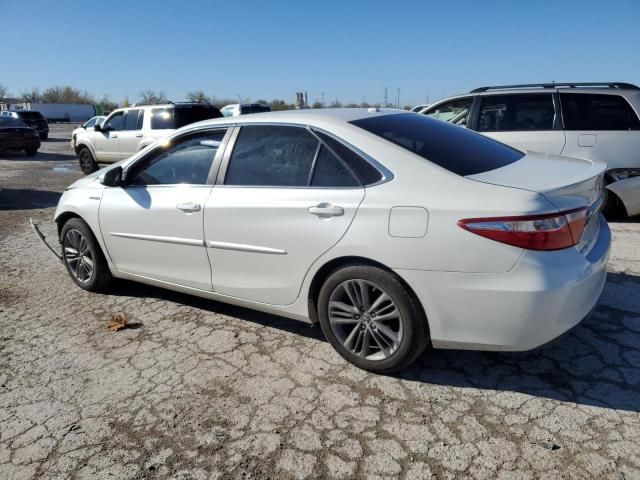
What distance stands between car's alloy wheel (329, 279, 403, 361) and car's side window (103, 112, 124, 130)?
11678 mm

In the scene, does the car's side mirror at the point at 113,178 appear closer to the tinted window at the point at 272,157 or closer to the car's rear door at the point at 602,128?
the tinted window at the point at 272,157

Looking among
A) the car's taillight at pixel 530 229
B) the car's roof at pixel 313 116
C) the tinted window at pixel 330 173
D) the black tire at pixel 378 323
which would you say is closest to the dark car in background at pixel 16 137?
the car's roof at pixel 313 116

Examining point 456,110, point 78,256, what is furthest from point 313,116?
point 456,110

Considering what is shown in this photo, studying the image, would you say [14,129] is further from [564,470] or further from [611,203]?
[564,470]

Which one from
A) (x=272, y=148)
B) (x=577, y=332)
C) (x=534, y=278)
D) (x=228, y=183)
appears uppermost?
(x=272, y=148)

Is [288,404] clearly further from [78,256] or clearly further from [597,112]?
[597,112]

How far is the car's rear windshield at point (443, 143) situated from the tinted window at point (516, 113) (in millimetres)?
3709

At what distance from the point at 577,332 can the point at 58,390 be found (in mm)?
3386

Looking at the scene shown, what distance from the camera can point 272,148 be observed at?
11.2 feet

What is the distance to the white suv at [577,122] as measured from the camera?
20.6 feet

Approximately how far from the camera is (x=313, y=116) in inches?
Result: 132

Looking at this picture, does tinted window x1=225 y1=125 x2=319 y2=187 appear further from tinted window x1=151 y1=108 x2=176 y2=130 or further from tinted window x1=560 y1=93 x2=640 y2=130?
tinted window x1=151 y1=108 x2=176 y2=130

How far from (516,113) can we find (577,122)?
0.79 meters

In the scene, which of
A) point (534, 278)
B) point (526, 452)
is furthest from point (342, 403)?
point (534, 278)
